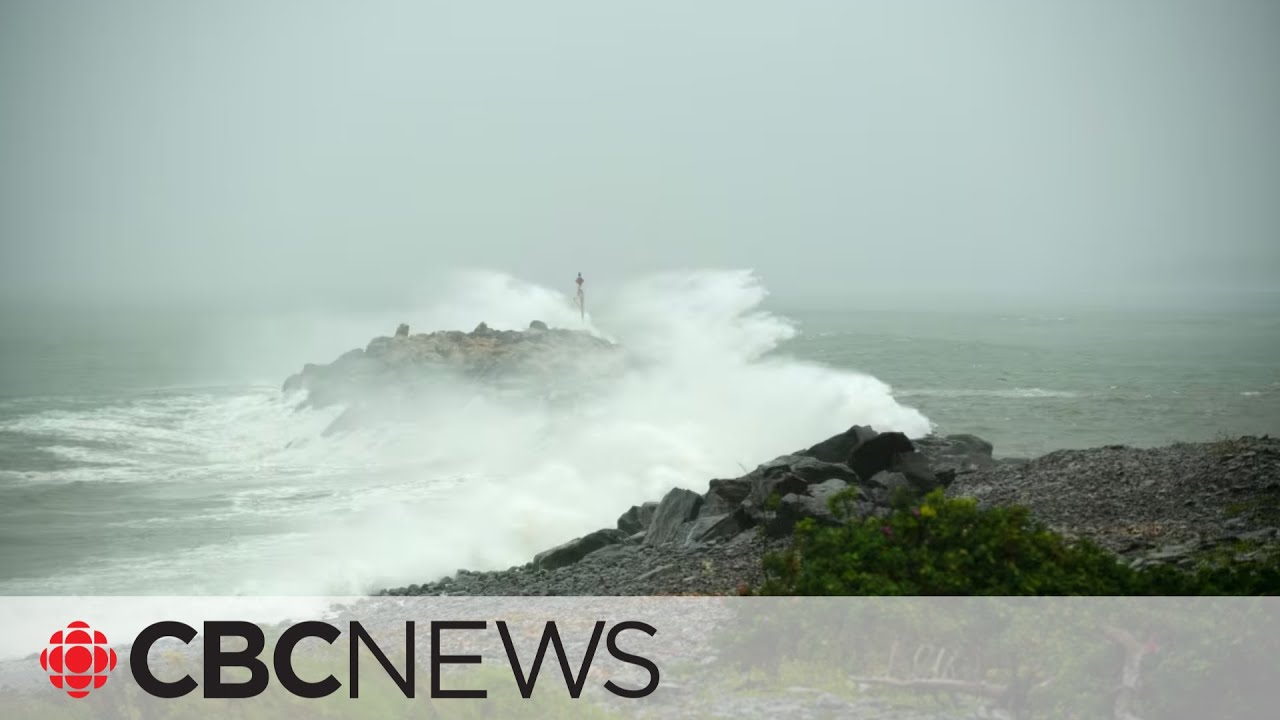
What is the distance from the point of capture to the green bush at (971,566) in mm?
11484

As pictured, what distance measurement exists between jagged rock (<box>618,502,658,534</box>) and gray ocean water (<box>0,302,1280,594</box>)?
115 inches

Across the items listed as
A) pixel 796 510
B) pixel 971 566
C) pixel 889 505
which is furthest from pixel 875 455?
pixel 971 566

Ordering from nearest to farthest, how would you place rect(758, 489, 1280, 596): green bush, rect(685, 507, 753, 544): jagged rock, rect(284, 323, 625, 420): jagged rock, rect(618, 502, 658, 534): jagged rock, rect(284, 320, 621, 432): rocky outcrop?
rect(758, 489, 1280, 596): green bush, rect(685, 507, 753, 544): jagged rock, rect(618, 502, 658, 534): jagged rock, rect(284, 323, 625, 420): jagged rock, rect(284, 320, 621, 432): rocky outcrop

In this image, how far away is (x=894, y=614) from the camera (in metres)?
11.5

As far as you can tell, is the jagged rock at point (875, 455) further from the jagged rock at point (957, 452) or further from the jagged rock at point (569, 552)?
the jagged rock at point (569, 552)

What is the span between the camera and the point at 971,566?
39.2 ft

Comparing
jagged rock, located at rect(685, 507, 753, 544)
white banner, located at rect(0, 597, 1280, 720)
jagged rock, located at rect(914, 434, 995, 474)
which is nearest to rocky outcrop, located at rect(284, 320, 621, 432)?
jagged rock, located at rect(914, 434, 995, 474)

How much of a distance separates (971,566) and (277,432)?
3540 centimetres

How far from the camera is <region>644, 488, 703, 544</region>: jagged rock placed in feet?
63.9

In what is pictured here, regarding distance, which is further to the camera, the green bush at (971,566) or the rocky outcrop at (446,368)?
the rocky outcrop at (446,368)

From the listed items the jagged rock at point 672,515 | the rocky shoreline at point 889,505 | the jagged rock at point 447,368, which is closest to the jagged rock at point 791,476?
the rocky shoreline at point 889,505

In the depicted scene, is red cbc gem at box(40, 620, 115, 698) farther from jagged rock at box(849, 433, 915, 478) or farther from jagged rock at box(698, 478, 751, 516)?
jagged rock at box(849, 433, 915, 478)

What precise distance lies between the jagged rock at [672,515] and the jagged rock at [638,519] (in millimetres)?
1549

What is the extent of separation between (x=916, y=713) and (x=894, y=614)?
1.23m
